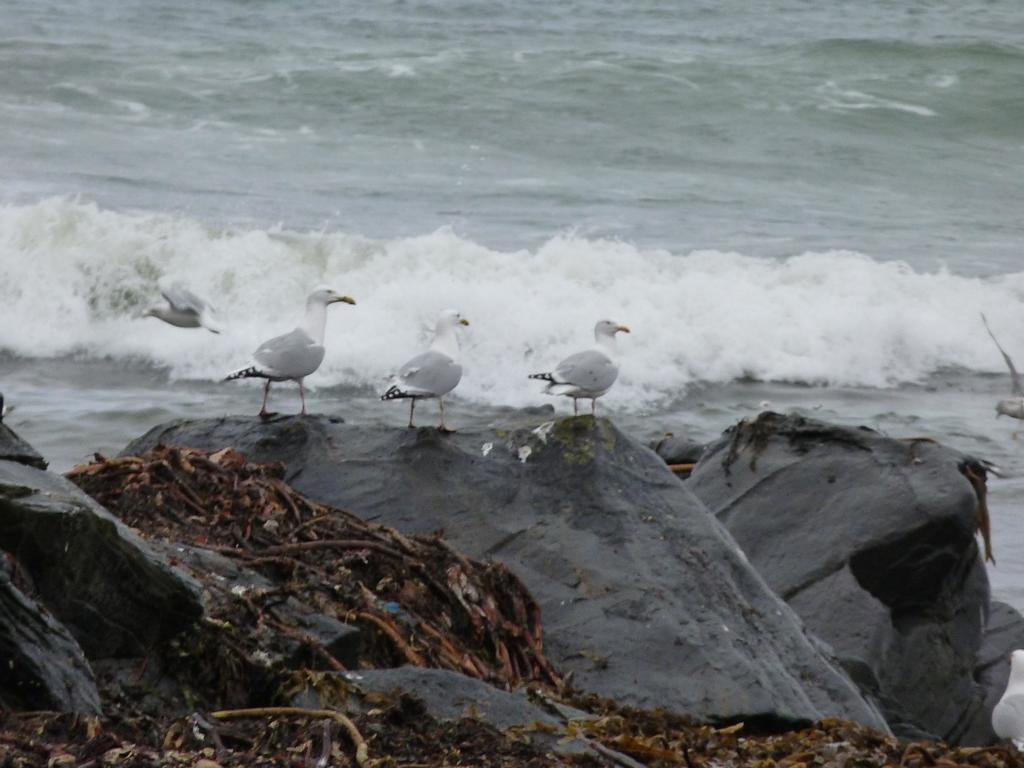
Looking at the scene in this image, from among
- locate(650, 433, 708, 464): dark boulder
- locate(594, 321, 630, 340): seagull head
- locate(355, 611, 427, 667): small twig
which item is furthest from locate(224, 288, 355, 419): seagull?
locate(355, 611, 427, 667): small twig

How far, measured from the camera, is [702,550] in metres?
5.17

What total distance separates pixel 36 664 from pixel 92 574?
421 millimetres

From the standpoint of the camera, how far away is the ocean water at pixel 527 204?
1200 centimetres

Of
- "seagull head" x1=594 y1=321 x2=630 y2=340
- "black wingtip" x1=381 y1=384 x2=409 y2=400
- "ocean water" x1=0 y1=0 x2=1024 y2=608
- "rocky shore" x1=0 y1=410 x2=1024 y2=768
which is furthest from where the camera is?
"ocean water" x1=0 y1=0 x2=1024 y2=608

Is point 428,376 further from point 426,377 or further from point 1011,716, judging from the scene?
point 1011,716

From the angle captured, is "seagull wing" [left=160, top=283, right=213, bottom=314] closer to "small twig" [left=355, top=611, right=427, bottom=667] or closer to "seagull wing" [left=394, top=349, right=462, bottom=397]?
"seagull wing" [left=394, top=349, right=462, bottom=397]

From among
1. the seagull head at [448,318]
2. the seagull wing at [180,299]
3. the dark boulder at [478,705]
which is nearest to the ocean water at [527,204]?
the seagull wing at [180,299]

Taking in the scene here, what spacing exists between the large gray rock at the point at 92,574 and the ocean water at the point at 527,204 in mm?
4945

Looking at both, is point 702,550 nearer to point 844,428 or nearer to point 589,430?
point 589,430

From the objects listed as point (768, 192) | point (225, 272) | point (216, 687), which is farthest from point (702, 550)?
point (768, 192)

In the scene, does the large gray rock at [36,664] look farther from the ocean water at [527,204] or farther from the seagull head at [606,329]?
the seagull head at [606,329]

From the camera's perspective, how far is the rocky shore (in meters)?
3.31

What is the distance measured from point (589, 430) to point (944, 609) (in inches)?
70.0

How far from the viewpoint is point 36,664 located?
121 inches
